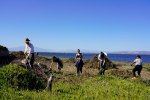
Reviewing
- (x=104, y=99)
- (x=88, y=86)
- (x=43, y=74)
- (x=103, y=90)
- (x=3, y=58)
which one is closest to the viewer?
(x=104, y=99)

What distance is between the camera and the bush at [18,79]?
20.3 meters

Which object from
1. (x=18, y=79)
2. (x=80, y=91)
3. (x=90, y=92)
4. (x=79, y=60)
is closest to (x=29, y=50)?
(x=18, y=79)

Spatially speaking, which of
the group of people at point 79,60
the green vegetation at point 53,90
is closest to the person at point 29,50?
the group of people at point 79,60

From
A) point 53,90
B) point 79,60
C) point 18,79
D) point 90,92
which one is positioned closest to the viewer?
point 18,79

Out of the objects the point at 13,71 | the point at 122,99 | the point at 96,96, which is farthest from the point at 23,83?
the point at 122,99

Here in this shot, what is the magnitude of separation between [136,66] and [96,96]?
12.4 metres

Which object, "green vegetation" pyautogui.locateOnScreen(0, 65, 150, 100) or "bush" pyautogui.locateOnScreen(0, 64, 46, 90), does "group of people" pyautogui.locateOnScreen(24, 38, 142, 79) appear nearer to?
"green vegetation" pyautogui.locateOnScreen(0, 65, 150, 100)

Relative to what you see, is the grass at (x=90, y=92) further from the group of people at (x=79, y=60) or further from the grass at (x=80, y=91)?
the group of people at (x=79, y=60)

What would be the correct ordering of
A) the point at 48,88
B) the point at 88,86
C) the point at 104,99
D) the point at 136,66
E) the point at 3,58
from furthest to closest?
1. the point at 3,58
2. the point at 136,66
3. the point at 88,86
4. the point at 48,88
5. the point at 104,99

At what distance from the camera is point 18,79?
20.8m

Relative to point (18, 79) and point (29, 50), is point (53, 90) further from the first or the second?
point (29, 50)

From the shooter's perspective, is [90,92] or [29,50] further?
[29,50]

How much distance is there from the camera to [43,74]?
1086 inches

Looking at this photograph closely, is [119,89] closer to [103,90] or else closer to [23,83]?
[103,90]
